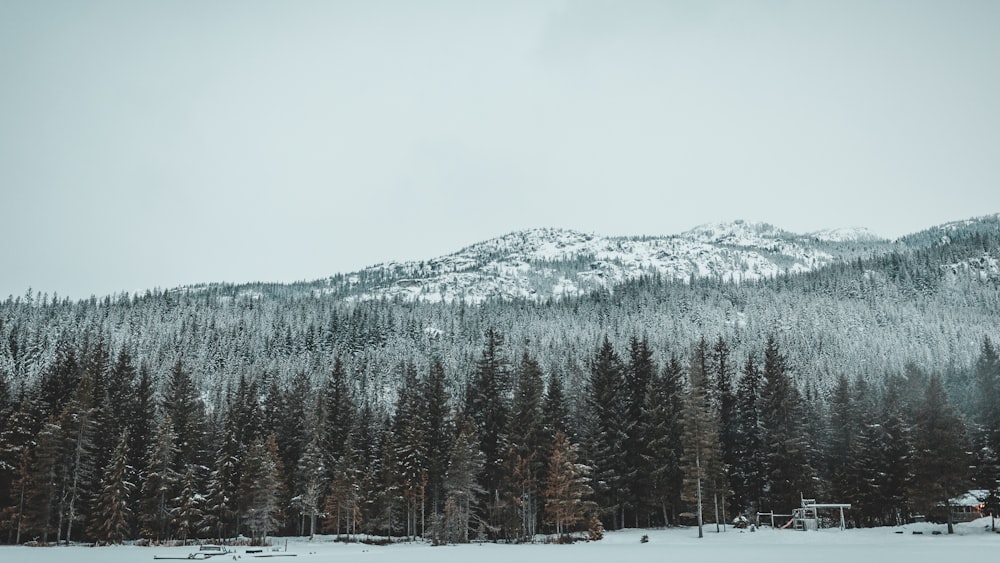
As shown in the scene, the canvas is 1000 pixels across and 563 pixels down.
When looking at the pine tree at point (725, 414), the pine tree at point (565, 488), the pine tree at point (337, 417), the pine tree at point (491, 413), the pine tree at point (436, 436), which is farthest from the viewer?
the pine tree at point (337, 417)

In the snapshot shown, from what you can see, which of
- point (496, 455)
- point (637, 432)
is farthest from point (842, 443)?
point (496, 455)

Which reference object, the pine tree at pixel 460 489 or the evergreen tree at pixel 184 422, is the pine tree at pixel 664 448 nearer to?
the pine tree at pixel 460 489

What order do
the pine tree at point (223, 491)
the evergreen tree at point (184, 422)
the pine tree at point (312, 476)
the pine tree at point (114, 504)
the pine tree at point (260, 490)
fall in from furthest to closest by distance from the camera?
the evergreen tree at point (184, 422), the pine tree at point (312, 476), the pine tree at point (223, 491), the pine tree at point (260, 490), the pine tree at point (114, 504)

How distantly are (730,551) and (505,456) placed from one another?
26.1m

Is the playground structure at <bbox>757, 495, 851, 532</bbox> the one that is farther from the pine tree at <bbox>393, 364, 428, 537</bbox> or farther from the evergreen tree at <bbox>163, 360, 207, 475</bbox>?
the evergreen tree at <bbox>163, 360, 207, 475</bbox>

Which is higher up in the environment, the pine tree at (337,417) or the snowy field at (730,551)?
the pine tree at (337,417)

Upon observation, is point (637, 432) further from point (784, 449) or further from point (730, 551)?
point (730, 551)

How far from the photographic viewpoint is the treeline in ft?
182

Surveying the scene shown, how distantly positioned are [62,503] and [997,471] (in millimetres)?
73517

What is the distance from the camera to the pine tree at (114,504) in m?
56.5

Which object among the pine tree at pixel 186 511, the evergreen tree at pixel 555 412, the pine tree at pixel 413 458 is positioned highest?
the evergreen tree at pixel 555 412

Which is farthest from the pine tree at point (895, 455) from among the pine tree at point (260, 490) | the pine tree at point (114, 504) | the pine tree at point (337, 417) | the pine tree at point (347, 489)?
the pine tree at point (114, 504)

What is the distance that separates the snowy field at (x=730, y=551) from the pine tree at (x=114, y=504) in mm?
8225

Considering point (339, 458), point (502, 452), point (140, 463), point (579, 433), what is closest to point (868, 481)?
point (579, 433)
